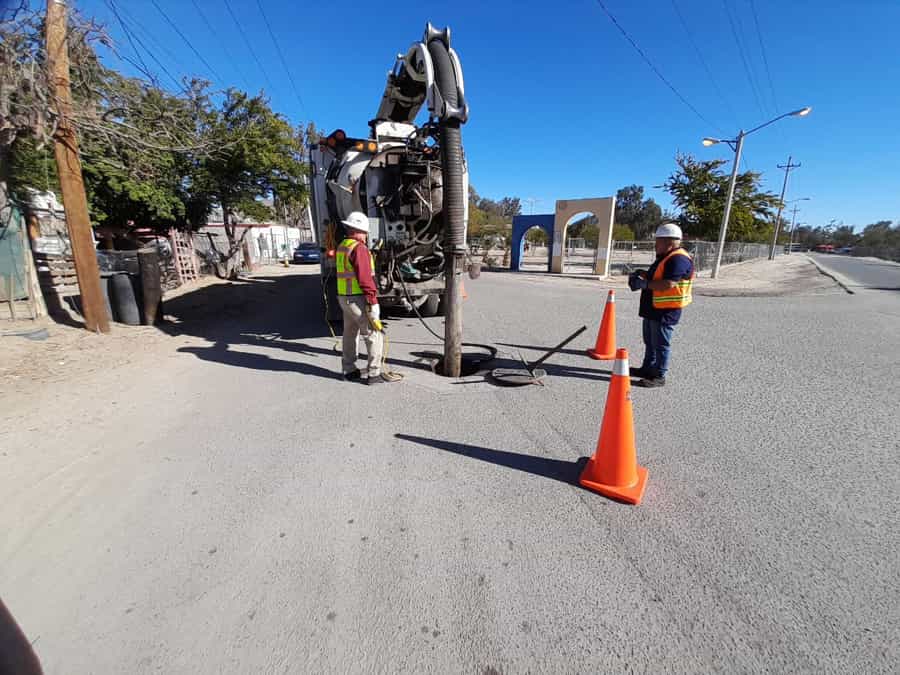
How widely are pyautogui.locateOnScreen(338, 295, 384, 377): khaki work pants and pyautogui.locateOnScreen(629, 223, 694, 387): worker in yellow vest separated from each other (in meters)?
3.04

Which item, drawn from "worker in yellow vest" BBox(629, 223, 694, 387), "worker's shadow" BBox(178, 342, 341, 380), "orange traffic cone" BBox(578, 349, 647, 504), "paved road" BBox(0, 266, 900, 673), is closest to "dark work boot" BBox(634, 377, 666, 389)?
"worker in yellow vest" BBox(629, 223, 694, 387)

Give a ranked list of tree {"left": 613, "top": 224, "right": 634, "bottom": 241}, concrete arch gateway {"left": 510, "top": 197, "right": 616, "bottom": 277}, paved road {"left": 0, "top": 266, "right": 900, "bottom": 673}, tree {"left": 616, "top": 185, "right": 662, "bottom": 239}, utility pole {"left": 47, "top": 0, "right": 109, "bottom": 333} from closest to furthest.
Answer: paved road {"left": 0, "top": 266, "right": 900, "bottom": 673}
utility pole {"left": 47, "top": 0, "right": 109, "bottom": 333}
concrete arch gateway {"left": 510, "top": 197, "right": 616, "bottom": 277}
tree {"left": 613, "top": 224, "right": 634, "bottom": 241}
tree {"left": 616, "top": 185, "right": 662, "bottom": 239}

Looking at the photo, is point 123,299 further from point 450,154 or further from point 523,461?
point 523,461

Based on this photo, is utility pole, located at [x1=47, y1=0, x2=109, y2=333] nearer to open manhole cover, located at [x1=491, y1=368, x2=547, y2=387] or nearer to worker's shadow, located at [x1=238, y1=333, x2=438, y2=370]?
worker's shadow, located at [x1=238, y1=333, x2=438, y2=370]

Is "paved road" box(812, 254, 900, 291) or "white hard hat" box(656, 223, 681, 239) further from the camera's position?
"paved road" box(812, 254, 900, 291)

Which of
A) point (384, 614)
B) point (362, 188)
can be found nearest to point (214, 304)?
point (362, 188)

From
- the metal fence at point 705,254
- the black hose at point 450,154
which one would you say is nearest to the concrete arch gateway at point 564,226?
the metal fence at point 705,254

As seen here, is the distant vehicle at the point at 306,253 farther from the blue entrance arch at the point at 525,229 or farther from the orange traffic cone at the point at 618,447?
the orange traffic cone at the point at 618,447

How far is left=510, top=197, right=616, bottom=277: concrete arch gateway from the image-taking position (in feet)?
60.2

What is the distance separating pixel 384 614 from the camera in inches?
72.4

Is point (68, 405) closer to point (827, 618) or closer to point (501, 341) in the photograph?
point (501, 341)

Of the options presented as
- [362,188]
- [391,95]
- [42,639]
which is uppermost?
[391,95]

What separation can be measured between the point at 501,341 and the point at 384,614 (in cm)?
495

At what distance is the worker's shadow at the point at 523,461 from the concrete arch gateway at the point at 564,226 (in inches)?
682
